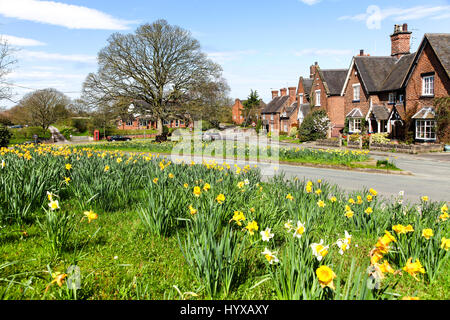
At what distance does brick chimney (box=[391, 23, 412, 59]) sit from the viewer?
120 ft

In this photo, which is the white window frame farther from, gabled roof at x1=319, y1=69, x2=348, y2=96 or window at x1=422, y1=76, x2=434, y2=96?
window at x1=422, y1=76, x2=434, y2=96

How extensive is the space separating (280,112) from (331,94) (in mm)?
20166

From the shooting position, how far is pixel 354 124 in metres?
38.5

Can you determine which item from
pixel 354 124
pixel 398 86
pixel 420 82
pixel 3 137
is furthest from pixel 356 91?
pixel 3 137

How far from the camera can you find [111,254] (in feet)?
14.5

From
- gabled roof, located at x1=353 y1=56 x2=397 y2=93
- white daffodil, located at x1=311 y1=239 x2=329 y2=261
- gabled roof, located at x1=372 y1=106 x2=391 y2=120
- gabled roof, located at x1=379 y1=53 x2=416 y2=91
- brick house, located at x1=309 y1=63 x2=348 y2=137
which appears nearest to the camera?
white daffodil, located at x1=311 y1=239 x2=329 y2=261

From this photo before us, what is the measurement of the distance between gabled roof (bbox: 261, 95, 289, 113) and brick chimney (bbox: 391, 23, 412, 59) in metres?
26.1

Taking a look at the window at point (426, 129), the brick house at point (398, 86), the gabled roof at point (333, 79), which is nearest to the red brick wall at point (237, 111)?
the gabled roof at point (333, 79)

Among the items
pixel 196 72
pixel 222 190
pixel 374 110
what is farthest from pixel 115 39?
pixel 222 190

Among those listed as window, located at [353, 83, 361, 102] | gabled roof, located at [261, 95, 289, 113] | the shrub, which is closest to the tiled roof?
window, located at [353, 83, 361, 102]

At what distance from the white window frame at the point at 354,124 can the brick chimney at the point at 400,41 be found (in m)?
8.58

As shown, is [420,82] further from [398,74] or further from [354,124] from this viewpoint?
[354,124]

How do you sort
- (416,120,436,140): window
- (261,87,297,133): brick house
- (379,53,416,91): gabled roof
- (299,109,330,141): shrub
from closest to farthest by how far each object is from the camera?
1. (416,120,436,140): window
2. (379,53,416,91): gabled roof
3. (299,109,330,141): shrub
4. (261,87,297,133): brick house
